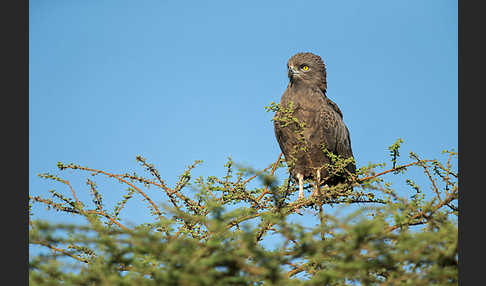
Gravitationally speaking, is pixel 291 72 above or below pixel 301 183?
above

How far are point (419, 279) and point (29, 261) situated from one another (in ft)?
6.78

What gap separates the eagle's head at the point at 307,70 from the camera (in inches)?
312

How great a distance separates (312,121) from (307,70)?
1089 mm

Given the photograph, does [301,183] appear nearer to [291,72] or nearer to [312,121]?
[312,121]

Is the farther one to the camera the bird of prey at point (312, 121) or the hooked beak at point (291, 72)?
the hooked beak at point (291, 72)

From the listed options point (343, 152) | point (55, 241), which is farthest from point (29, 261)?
point (343, 152)

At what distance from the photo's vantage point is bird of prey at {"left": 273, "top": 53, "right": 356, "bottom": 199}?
723cm

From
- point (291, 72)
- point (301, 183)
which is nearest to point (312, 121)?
point (301, 183)

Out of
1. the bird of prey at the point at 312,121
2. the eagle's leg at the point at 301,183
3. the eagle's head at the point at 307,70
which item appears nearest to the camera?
the eagle's leg at the point at 301,183

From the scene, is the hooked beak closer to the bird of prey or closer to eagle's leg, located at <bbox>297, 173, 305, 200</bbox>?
the bird of prey

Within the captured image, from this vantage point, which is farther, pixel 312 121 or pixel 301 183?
pixel 312 121

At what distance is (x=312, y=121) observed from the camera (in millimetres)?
7320

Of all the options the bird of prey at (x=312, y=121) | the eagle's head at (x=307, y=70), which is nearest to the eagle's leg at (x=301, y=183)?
the bird of prey at (x=312, y=121)

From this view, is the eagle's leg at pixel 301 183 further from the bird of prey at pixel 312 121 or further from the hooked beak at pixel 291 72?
the hooked beak at pixel 291 72
